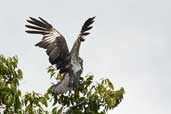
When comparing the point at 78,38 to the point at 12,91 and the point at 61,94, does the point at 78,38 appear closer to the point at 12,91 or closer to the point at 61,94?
the point at 61,94

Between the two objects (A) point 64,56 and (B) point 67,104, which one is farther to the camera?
(A) point 64,56

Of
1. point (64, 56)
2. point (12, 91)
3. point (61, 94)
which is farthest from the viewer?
point (64, 56)

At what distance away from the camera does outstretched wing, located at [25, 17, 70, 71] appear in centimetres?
1838

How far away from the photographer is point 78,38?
19.1m

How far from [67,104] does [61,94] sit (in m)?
0.42

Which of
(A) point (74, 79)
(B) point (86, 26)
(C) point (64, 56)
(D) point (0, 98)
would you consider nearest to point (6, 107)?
(D) point (0, 98)

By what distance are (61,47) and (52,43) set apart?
32 cm

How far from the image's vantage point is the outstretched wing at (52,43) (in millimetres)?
18375

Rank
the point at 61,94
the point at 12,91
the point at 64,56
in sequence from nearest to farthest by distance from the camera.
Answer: the point at 12,91, the point at 61,94, the point at 64,56

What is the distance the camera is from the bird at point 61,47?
1783 centimetres

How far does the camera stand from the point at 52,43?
61.8ft

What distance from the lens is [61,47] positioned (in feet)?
61.6

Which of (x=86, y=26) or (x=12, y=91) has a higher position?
(x=86, y=26)

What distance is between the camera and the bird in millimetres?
17828
